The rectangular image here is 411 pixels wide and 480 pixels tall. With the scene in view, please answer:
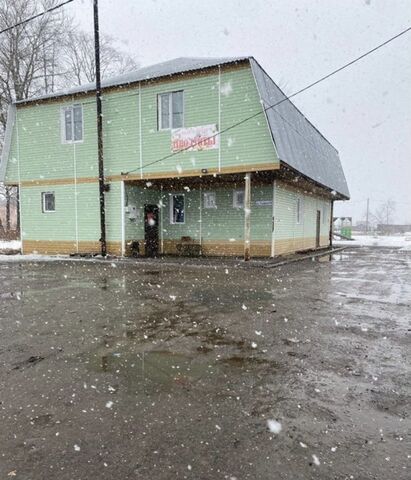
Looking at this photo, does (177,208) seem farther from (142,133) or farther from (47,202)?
(47,202)

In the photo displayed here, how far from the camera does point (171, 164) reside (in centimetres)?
1473

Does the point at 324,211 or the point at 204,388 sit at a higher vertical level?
the point at 324,211

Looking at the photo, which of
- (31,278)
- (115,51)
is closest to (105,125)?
(31,278)

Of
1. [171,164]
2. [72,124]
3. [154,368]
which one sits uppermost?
[72,124]

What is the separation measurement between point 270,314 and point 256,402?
316cm

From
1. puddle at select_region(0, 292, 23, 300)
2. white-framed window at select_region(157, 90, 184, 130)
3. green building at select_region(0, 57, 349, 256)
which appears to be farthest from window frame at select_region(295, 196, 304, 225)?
puddle at select_region(0, 292, 23, 300)

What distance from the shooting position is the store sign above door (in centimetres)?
1403

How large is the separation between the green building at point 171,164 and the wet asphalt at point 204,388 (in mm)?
8127

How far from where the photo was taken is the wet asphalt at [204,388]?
2.37m

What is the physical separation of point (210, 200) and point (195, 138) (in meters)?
3.64

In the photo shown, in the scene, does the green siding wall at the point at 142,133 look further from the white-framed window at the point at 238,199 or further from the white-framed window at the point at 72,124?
the white-framed window at the point at 238,199

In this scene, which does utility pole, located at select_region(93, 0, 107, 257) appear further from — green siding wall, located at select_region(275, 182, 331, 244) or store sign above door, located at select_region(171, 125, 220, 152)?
green siding wall, located at select_region(275, 182, 331, 244)

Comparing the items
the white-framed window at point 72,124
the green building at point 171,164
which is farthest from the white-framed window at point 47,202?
the white-framed window at point 72,124

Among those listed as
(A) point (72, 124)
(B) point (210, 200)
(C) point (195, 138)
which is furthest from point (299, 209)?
(A) point (72, 124)
